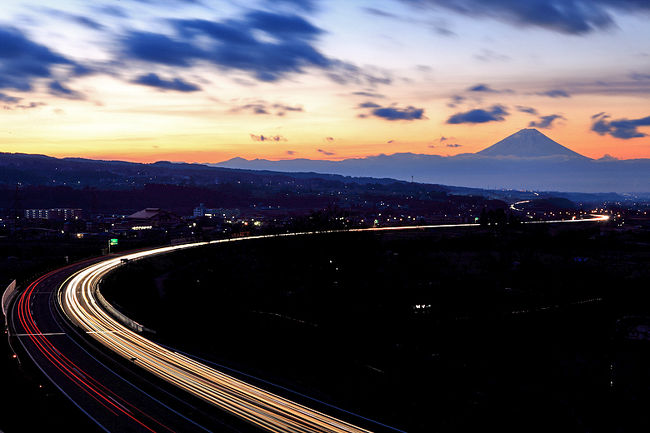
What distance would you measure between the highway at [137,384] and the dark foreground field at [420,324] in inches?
106

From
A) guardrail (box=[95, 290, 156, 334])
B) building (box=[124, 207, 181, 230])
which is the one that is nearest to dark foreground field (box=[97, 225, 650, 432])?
guardrail (box=[95, 290, 156, 334])

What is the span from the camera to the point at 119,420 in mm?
24391

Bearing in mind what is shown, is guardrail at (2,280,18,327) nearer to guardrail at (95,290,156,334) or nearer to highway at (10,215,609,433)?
highway at (10,215,609,433)

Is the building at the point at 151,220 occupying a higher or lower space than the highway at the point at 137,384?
lower

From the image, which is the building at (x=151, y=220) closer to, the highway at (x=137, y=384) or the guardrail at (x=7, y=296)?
the guardrail at (x=7, y=296)

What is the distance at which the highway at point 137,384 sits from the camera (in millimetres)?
23703

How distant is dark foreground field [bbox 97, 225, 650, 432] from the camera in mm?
29422

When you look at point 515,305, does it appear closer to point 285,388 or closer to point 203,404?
point 285,388

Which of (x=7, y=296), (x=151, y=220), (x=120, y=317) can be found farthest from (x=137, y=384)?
(x=151, y=220)

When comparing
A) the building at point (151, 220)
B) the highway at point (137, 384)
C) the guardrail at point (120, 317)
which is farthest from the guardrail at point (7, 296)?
the building at point (151, 220)

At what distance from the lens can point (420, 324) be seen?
48.0m

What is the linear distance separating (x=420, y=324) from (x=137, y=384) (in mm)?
25593

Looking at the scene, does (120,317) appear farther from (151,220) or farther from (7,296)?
(151,220)

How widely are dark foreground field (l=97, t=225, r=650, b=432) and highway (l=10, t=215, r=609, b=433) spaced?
2.70 metres
